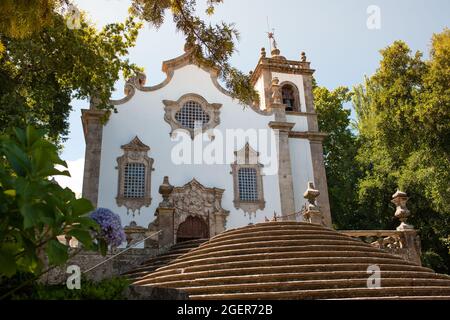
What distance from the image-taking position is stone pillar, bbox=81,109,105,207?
54.7 feet

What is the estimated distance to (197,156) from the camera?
18500mm

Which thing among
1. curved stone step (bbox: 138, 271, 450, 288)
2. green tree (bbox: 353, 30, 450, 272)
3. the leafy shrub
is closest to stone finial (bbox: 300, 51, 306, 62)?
green tree (bbox: 353, 30, 450, 272)

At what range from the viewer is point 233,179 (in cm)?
1844

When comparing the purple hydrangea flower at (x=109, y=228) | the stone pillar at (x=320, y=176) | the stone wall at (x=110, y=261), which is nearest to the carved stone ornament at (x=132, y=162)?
the stone wall at (x=110, y=261)

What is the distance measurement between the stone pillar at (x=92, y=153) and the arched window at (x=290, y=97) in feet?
31.1

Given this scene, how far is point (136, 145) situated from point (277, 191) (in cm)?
631

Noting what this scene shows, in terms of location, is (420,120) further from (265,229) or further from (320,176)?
(265,229)

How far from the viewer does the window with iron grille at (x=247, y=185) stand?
18.4m

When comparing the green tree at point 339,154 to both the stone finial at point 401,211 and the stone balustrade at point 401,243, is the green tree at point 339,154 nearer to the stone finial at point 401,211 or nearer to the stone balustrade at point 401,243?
the stone finial at point 401,211

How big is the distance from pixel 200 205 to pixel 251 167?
299cm

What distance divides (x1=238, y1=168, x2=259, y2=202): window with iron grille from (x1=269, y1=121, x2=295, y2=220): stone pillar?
3.65 ft

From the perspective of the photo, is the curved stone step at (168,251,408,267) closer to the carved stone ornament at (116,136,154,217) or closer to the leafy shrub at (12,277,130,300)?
the leafy shrub at (12,277,130,300)

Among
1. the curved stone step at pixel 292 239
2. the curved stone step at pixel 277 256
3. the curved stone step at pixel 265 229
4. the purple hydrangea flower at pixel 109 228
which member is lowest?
the purple hydrangea flower at pixel 109 228
